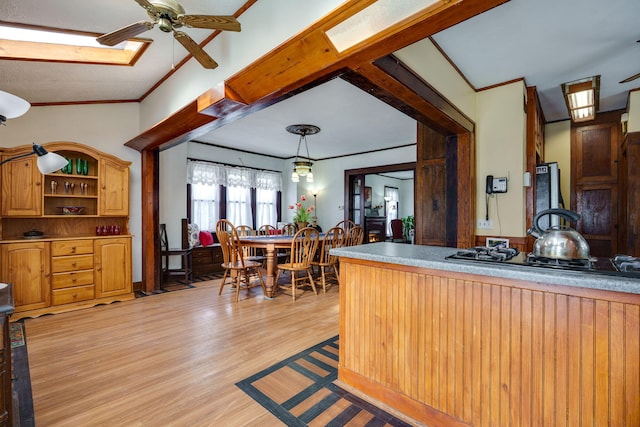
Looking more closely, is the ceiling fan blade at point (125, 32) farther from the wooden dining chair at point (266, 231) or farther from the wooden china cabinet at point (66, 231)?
the wooden dining chair at point (266, 231)

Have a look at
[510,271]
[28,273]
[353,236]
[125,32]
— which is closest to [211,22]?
[125,32]

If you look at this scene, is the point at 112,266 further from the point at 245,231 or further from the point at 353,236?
the point at 353,236

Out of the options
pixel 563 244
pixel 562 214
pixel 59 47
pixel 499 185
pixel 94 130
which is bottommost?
Result: pixel 563 244

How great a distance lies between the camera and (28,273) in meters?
3.21

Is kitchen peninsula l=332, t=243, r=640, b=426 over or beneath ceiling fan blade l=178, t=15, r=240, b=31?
beneath

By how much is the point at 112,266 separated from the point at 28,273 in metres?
0.77

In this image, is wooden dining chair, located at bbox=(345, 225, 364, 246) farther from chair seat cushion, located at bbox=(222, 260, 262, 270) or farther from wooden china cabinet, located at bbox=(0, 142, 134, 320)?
wooden china cabinet, located at bbox=(0, 142, 134, 320)

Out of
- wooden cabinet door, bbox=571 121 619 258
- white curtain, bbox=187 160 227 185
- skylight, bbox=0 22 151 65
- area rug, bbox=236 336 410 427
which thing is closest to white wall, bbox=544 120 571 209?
wooden cabinet door, bbox=571 121 619 258

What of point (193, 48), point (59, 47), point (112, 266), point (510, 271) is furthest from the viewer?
point (112, 266)

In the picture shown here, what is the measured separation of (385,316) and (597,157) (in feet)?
14.4

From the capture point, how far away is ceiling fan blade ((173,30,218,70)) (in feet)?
6.39

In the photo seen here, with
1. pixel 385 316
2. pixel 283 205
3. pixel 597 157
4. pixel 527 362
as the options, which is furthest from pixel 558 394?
pixel 283 205

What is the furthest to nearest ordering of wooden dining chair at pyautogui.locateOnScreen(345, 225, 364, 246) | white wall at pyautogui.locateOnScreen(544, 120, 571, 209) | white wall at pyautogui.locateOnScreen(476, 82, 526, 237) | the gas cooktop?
wooden dining chair at pyautogui.locateOnScreen(345, 225, 364, 246), white wall at pyautogui.locateOnScreen(544, 120, 571, 209), white wall at pyautogui.locateOnScreen(476, 82, 526, 237), the gas cooktop

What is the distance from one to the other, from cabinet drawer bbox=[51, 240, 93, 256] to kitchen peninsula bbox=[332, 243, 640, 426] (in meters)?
3.42
